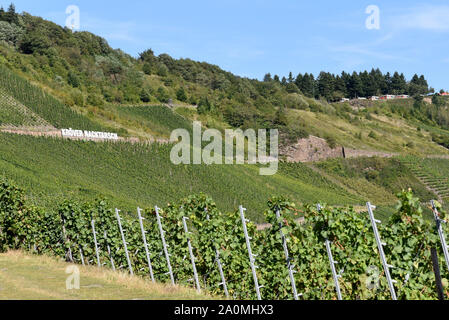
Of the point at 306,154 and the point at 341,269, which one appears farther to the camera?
the point at 306,154

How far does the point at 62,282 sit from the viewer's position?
40.7ft

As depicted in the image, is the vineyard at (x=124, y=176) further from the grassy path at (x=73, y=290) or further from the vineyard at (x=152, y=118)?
the grassy path at (x=73, y=290)

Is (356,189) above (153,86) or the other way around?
the other way around

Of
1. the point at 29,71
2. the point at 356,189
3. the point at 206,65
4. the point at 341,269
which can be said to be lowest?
the point at 356,189

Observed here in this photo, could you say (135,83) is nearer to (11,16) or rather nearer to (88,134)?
(11,16)

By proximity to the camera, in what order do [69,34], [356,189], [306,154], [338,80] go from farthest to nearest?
[338,80] < [69,34] < [306,154] < [356,189]

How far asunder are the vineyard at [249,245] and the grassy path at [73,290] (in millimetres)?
1299

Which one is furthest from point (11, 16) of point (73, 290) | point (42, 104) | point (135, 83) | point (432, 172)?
point (73, 290)

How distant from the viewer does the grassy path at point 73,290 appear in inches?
419

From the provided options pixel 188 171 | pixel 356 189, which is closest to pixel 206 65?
pixel 356 189

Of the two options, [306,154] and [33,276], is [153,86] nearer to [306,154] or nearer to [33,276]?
[306,154]

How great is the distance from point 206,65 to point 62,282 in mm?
141902

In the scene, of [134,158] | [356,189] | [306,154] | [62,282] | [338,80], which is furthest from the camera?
[338,80]

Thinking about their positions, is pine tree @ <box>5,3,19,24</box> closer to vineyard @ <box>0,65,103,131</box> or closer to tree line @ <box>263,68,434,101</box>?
vineyard @ <box>0,65,103,131</box>
